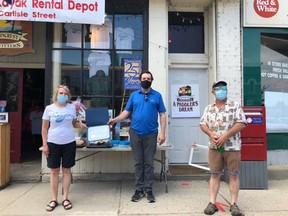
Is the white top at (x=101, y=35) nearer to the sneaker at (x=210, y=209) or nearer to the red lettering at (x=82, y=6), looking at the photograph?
the red lettering at (x=82, y=6)

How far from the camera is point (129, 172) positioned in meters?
6.76

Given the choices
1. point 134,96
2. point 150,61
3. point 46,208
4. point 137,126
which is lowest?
point 46,208

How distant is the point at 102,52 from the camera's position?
6.84m

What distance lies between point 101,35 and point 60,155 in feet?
9.32

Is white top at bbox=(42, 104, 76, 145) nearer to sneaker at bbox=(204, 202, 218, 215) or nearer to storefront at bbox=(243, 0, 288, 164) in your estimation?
sneaker at bbox=(204, 202, 218, 215)

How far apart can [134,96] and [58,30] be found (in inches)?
94.9

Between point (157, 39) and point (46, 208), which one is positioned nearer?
point (46, 208)

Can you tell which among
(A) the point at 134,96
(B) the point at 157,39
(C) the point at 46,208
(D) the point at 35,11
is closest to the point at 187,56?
(B) the point at 157,39

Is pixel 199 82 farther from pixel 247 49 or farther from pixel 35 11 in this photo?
pixel 35 11

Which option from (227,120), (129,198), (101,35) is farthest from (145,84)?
(101,35)

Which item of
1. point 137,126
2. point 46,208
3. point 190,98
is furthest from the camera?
point 190,98

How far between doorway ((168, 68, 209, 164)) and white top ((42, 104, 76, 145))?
3123 millimetres

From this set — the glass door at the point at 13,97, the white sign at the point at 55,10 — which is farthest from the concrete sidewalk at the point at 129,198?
the white sign at the point at 55,10

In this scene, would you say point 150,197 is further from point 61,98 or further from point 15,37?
point 15,37
